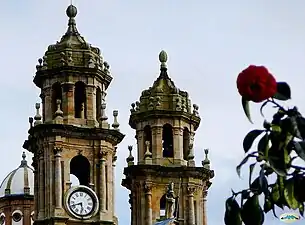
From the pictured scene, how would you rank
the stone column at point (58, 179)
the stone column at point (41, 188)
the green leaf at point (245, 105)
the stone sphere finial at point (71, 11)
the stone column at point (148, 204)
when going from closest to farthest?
the green leaf at point (245, 105) → the stone column at point (58, 179) → the stone column at point (41, 188) → the stone sphere finial at point (71, 11) → the stone column at point (148, 204)

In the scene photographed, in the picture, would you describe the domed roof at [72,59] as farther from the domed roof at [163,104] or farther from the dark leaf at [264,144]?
the dark leaf at [264,144]

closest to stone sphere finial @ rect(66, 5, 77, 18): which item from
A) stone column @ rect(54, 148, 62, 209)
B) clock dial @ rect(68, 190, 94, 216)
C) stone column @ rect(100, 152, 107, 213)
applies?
stone column @ rect(54, 148, 62, 209)

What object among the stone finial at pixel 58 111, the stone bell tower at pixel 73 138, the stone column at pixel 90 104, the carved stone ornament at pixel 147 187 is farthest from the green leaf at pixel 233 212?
the carved stone ornament at pixel 147 187

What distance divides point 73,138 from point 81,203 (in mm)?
2969

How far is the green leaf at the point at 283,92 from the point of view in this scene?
710cm

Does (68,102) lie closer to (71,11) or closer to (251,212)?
(71,11)

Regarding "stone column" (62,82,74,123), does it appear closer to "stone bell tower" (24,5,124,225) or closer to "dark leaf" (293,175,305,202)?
"stone bell tower" (24,5,124,225)

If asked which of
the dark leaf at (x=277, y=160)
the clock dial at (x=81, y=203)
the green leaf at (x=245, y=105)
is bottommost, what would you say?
the dark leaf at (x=277, y=160)

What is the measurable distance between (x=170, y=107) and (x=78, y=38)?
6720 mm

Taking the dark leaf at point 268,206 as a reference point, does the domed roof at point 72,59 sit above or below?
above

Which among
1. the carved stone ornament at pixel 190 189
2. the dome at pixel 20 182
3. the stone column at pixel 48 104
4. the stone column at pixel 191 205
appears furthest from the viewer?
the dome at pixel 20 182

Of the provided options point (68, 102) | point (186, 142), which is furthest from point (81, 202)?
point (186, 142)

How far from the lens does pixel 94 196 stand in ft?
153

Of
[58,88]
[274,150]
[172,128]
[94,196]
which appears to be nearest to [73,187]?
[94,196]
